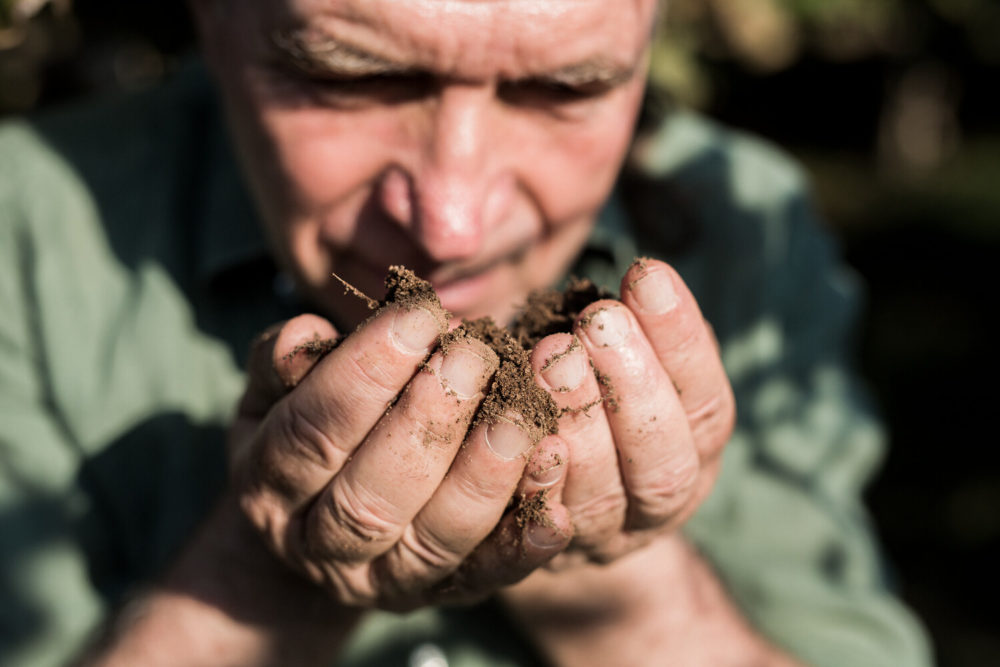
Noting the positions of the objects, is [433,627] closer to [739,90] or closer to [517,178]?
[517,178]

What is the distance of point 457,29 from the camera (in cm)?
173

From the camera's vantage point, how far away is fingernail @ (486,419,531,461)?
140 centimetres

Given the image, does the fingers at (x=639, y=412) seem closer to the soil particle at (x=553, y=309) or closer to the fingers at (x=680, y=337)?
the fingers at (x=680, y=337)

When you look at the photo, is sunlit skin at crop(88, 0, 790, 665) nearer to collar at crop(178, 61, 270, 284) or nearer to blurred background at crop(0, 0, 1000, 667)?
collar at crop(178, 61, 270, 284)

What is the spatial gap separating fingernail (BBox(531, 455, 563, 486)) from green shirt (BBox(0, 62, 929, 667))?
3.40 feet

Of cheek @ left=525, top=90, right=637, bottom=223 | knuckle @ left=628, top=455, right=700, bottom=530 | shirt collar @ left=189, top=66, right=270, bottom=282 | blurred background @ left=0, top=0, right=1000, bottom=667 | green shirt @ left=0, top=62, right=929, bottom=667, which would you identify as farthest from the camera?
blurred background @ left=0, top=0, right=1000, bottom=667

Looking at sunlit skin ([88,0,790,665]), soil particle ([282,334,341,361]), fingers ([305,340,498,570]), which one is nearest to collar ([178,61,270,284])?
sunlit skin ([88,0,790,665])

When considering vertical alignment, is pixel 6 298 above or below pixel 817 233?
above

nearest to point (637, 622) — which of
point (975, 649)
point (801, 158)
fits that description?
point (975, 649)

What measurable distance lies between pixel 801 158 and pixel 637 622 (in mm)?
13313

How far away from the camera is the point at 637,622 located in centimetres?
213

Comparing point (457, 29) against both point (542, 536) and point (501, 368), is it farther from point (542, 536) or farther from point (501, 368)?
point (542, 536)

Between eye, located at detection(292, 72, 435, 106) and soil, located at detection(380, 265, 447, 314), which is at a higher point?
eye, located at detection(292, 72, 435, 106)

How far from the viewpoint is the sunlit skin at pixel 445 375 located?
145cm
